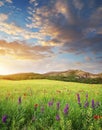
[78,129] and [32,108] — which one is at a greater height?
[32,108]

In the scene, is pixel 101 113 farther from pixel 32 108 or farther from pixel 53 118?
pixel 32 108

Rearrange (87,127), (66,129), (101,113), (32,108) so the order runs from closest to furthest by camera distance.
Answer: (66,129) < (87,127) < (101,113) < (32,108)

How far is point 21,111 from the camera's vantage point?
529cm

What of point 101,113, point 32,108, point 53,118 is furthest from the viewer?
point 32,108

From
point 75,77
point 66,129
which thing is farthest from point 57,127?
point 75,77

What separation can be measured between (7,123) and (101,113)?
2.35 meters

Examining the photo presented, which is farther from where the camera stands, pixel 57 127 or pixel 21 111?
pixel 21 111

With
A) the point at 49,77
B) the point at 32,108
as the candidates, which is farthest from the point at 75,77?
the point at 32,108

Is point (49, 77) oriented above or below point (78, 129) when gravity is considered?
above

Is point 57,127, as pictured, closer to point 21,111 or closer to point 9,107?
point 21,111

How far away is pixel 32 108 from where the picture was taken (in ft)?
19.5

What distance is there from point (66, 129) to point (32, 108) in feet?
5.44

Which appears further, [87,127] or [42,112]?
[42,112]

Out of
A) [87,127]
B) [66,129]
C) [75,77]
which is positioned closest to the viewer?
[66,129]
